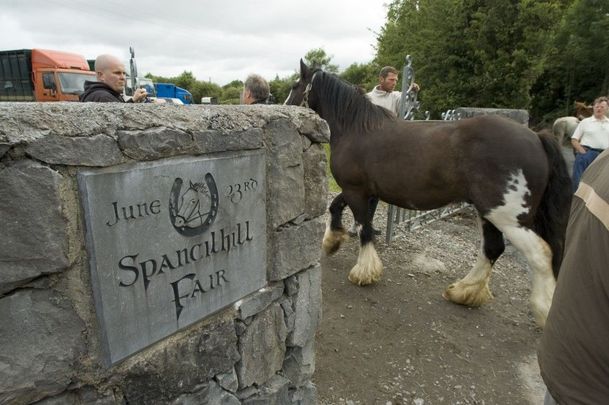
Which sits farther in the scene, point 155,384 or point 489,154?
point 489,154

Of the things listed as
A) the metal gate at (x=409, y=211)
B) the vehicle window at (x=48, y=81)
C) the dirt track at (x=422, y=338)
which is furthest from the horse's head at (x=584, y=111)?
the vehicle window at (x=48, y=81)

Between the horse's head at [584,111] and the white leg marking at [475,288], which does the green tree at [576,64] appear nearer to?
the horse's head at [584,111]

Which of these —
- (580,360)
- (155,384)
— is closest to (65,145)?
(155,384)

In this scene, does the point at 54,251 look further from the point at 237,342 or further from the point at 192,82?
the point at 192,82

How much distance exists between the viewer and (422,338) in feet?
10.0

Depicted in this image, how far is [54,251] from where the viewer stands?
1.07 metres

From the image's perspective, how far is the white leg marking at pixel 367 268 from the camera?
3699 mm

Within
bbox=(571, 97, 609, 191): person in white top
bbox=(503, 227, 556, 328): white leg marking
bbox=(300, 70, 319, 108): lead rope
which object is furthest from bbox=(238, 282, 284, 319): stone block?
bbox=(571, 97, 609, 191): person in white top

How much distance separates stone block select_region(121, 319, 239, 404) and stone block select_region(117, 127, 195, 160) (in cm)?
70

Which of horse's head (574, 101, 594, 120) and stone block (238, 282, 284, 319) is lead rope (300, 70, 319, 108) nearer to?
stone block (238, 282, 284, 319)

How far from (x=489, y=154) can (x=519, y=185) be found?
12.0 inches

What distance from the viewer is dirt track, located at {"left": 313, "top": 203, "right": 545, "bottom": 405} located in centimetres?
254

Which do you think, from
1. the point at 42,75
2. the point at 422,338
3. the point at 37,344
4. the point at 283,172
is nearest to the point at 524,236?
the point at 422,338

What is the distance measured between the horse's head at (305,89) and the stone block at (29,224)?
3.20 meters
